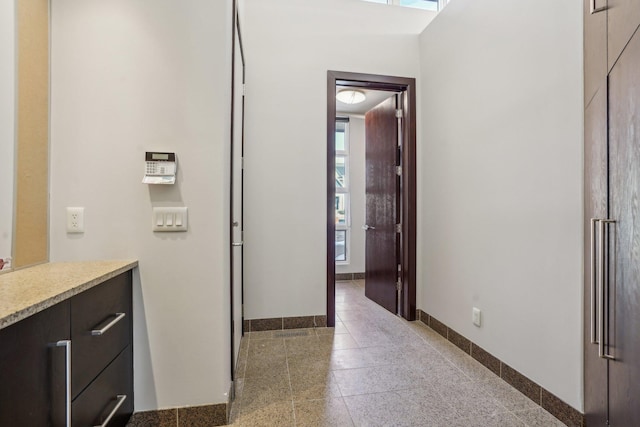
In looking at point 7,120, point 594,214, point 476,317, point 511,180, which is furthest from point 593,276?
point 7,120

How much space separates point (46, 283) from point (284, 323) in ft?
6.74

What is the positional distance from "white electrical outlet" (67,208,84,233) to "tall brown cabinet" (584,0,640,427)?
221 centimetres

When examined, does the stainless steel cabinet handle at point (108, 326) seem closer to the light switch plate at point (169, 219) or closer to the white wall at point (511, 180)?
the light switch plate at point (169, 219)

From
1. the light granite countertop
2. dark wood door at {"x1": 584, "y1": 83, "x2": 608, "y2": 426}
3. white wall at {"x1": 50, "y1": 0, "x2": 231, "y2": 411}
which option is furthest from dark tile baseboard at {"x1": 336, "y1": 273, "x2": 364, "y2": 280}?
the light granite countertop

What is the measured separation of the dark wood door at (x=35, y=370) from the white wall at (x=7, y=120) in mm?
522

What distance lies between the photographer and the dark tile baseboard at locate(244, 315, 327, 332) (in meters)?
2.85

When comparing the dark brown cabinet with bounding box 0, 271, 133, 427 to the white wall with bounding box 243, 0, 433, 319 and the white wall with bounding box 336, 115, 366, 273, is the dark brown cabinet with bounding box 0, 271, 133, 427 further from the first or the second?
the white wall with bounding box 336, 115, 366, 273

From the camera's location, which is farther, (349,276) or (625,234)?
(349,276)

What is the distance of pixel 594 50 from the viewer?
4.50 ft

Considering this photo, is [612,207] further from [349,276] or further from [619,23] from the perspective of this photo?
[349,276]

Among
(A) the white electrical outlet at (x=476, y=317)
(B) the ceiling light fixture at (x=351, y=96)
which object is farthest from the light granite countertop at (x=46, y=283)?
(B) the ceiling light fixture at (x=351, y=96)

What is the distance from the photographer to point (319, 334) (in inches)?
110

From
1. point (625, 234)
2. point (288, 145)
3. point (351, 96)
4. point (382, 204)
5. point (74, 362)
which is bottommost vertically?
point (74, 362)

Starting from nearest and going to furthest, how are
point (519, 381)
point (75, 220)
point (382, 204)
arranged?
point (75, 220) → point (519, 381) → point (382, 204)
